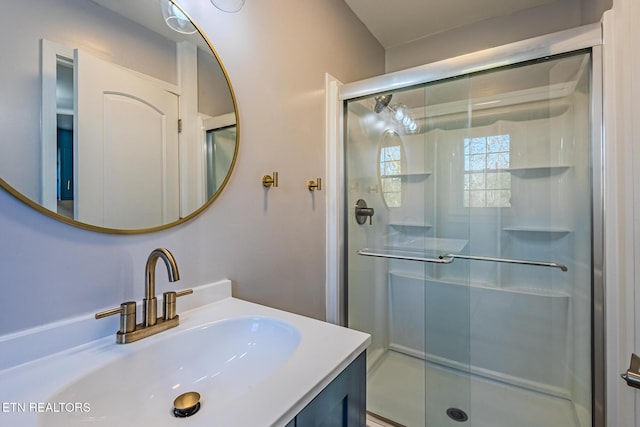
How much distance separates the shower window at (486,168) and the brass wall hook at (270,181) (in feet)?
4.03

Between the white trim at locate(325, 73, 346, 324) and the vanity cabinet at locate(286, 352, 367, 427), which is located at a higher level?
the white trim at locate(325, 73, 346, 324)

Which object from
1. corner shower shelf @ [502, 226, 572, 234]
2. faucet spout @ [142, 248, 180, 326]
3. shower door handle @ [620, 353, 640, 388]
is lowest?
shower door handle @ [620, 353, 640, 388]

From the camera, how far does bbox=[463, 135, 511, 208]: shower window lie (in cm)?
178

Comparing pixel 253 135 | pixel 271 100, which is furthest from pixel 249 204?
pixel 271 100

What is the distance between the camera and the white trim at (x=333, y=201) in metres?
1.62

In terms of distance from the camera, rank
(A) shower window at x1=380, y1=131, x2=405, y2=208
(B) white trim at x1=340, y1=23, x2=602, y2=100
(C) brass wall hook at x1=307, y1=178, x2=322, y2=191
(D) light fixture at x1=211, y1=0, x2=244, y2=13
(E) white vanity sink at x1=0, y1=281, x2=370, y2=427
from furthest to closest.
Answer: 1. (A) shower window at x1=380, y1=131, x2=405, y2=208
2. (C) brass wall hook at x1=307, y1=178, x2=322, y2=191
3. (B) white trim at x1=340, y1=23, x2=602, y2=100
4. (D) light fixture at x1=211, y1=0, x2=244, y2=13
5. (E) white vanity sink at x1=0, y1=281, x2=370, y2=427

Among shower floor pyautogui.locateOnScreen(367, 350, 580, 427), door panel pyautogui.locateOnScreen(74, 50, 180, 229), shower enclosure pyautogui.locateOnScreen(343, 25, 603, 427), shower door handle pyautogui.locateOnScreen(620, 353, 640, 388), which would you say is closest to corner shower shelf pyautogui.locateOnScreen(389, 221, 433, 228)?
shower enclosure pyautogui.locateOnScreen(343, 25, 603, 427)

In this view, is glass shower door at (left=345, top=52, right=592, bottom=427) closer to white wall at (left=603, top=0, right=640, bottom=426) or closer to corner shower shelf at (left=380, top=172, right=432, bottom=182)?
corner shower shelf at (left=380, top=172, right=432, bottom=182)

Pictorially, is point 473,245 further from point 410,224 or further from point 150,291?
point 150,291

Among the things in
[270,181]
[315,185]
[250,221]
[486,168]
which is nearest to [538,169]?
[486,168]

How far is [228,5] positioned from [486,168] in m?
1.64

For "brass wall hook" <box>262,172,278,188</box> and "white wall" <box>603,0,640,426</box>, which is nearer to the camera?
"white wall" <box>603,0,640,426</box>

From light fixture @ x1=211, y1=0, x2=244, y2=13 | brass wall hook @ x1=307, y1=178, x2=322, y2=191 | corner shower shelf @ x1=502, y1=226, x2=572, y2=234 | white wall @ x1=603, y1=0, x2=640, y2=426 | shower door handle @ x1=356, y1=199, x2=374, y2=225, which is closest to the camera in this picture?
white wall @ x1=603, y1=0, x2=640, y2=426

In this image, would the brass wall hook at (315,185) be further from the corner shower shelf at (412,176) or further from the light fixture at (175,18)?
the light fixture at (175,18)
